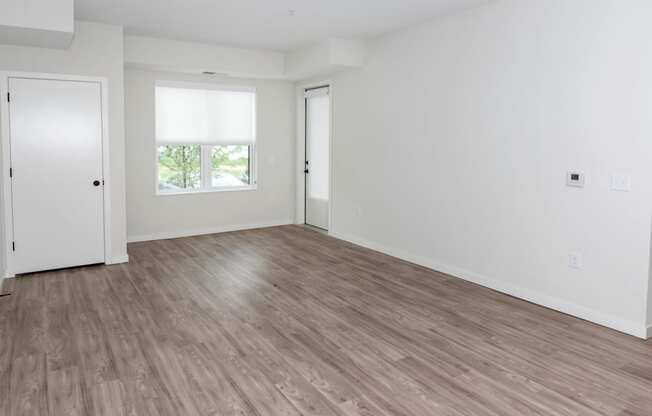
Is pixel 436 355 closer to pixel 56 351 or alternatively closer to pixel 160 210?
pixel 56 351

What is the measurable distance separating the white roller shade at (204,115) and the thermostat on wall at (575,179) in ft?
15.9

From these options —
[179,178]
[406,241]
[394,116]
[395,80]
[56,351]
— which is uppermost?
[395,80]

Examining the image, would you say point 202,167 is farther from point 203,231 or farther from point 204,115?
point 203,231

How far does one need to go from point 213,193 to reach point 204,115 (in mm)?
1138

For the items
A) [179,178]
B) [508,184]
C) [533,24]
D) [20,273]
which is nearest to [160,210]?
[179,178]

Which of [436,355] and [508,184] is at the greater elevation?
[508,184]

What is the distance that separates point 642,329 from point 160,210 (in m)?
5.75

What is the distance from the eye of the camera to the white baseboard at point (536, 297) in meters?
3.68

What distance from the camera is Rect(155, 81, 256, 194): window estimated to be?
22.7 feet

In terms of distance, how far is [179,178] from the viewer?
23.6 feet

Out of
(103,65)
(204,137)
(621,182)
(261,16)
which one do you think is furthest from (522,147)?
(204,137)

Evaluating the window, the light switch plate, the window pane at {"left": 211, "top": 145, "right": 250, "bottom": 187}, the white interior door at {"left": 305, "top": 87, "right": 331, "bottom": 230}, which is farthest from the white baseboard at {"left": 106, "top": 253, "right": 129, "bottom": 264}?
the light switch plate

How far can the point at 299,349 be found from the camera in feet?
11.1

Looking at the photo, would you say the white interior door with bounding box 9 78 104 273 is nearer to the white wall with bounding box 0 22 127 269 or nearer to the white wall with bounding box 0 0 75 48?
the white wall with bounding box 0 22 127 269
